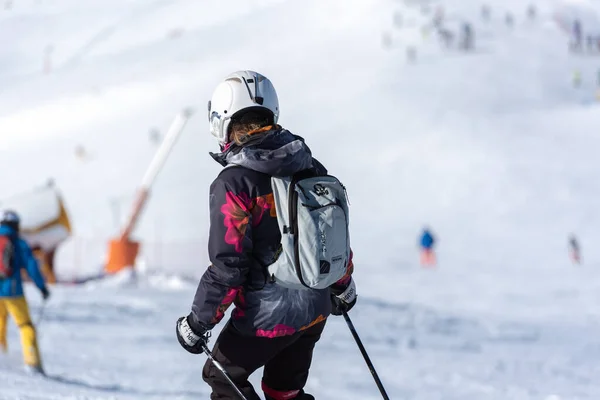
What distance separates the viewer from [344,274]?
3.73 metres

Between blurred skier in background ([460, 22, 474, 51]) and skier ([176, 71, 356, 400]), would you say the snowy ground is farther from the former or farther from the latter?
skier ([176, 71, 356, 400])

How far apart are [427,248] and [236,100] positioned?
24.2 m

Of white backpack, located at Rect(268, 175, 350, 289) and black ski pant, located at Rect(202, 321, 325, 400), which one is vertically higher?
white backpack, located at Rect(268, 175, 350, 289)

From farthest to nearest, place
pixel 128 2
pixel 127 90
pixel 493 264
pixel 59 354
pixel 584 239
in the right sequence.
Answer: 1. pixel 128 2
2. pixel 127 90
3. pixel 584 239
4. pixel 493 264
5. pixel 59 354

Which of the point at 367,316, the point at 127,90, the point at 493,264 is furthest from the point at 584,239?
the point at 127,90

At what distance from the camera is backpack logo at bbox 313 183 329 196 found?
11.6ft

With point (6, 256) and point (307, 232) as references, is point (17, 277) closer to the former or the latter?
point (6, 256)

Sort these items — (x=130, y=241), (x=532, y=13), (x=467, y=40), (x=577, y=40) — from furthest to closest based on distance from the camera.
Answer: (x=532, y=13) < (x=577, y=40) < (x=467, y=40) < (x=130, y=241)

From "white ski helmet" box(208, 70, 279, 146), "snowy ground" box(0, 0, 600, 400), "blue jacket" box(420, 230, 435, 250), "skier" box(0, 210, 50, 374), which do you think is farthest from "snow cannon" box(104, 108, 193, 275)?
"white ski helmet" box(208, 70, 279, 146)

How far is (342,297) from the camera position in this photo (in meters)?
4.01

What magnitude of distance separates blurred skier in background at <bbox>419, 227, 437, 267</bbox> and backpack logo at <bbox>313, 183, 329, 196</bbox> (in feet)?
76.3

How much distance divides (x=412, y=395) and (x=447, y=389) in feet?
1.63

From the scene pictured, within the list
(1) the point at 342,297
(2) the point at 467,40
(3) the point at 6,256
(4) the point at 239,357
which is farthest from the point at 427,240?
(2) the point at 467,40

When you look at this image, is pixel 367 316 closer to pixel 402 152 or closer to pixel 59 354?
pixel 59 354
